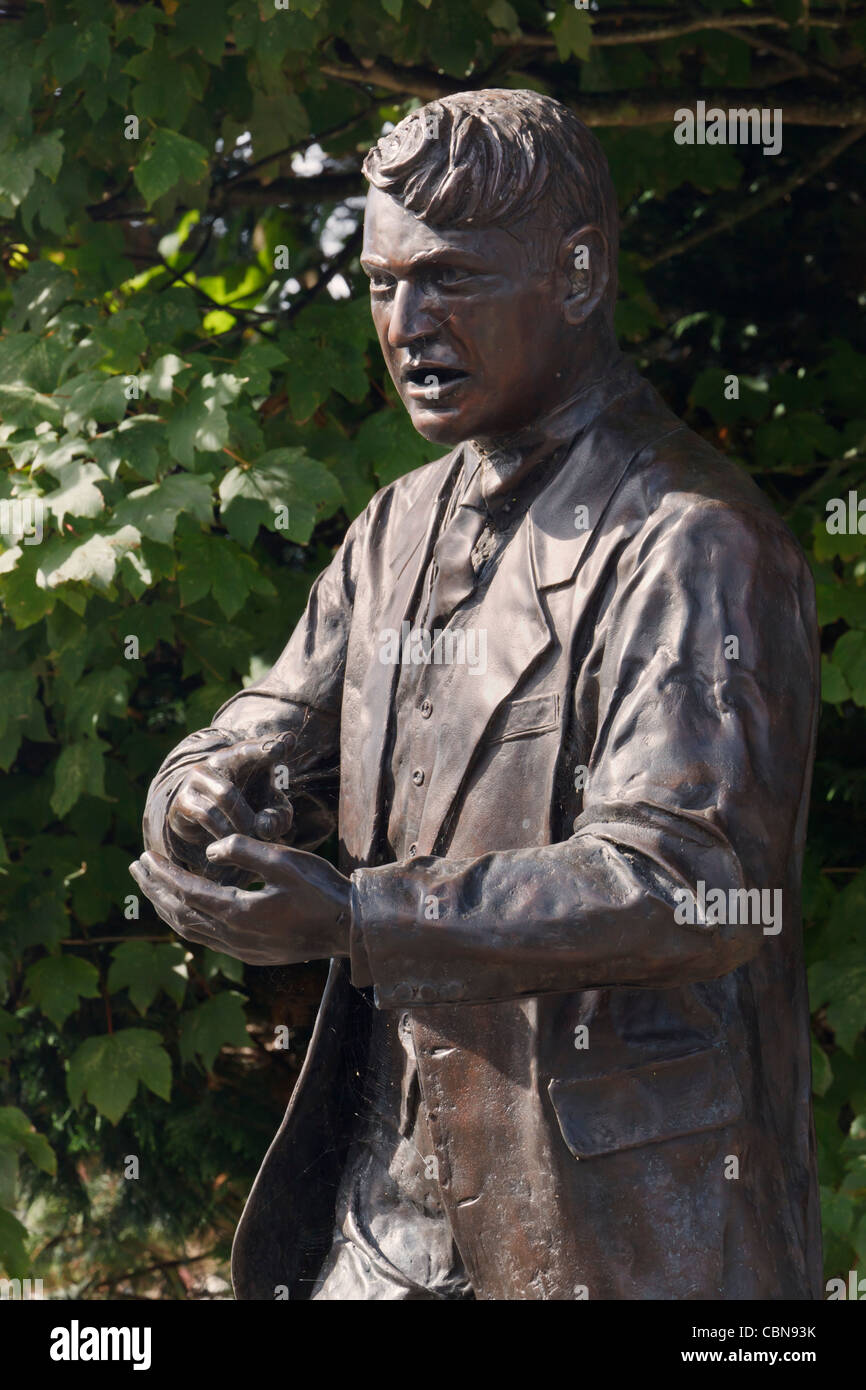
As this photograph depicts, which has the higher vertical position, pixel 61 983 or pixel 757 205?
pixel 757 205

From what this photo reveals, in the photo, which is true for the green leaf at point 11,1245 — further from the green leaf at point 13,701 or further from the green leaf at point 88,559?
the green leaf at point 88,559

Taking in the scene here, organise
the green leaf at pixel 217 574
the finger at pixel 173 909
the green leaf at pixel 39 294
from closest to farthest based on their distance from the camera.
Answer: the finger at pixel 173 909, the green leaf at pixel 217 574, the green leaf at pixel 39 294

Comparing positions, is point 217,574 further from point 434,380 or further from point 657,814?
point 657,814

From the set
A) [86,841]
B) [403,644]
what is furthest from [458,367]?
[86,841]

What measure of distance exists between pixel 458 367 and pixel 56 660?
2.10 meters

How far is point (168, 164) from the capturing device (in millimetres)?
4387

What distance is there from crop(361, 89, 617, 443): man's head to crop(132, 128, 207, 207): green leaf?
1773 millimetres

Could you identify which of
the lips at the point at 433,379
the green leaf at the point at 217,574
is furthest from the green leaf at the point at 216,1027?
the lips at the point at 433,379

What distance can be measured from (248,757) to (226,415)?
66.1 inches

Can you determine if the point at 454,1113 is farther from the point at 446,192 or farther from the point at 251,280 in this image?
the point at 251,280

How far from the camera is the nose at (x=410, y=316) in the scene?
2617mm

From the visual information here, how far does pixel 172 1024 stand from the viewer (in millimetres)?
5082

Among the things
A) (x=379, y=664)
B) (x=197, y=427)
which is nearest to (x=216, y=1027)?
(x=197, y=427)

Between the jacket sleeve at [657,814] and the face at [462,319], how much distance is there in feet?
0.95
